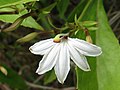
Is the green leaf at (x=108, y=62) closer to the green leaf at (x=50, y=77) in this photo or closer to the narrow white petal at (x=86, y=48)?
the narrow white petal at (x=86, y=48)

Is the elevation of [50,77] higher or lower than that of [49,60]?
lower

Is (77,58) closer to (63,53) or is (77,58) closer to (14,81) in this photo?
(63,53)

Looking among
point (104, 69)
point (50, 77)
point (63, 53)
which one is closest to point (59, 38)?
point (63, 53)

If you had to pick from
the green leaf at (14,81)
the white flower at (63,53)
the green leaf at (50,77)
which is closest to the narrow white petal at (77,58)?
the white flower at (63,53)

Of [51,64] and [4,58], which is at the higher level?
[51,64]

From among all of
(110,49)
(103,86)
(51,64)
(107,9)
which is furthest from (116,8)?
(51,64)

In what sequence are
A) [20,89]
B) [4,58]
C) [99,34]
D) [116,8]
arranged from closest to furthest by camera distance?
[99,34] < [20,89] < [116,8] < [4,58]

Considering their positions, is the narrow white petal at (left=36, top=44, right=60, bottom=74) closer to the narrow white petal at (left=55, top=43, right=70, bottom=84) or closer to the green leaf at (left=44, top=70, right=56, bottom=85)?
the narrow white petal at (left=55, top=43, right=70, bottom=84)

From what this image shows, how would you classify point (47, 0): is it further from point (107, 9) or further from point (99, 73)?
point (99, 73)
